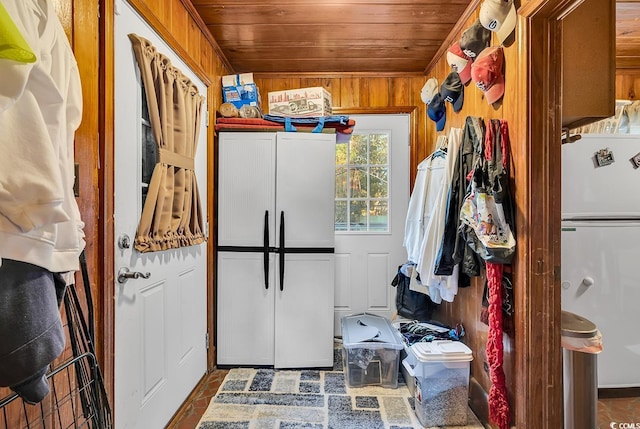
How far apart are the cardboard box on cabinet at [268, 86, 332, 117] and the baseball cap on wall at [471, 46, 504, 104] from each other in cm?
112

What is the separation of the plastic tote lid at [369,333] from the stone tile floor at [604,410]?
94 cm

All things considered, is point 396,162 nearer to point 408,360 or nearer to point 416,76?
point 416,76

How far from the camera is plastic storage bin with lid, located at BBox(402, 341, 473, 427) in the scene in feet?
5.61

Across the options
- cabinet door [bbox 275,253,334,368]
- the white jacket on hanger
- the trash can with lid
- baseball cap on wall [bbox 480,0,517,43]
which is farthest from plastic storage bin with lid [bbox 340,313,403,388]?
baseball cap on wall [bbox 480,0,517,43]

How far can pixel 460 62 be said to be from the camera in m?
1.89

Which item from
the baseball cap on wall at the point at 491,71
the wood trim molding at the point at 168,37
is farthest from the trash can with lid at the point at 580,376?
the wood trim molding at the point at 168,37

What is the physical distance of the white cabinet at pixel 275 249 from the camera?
2266 millimetres

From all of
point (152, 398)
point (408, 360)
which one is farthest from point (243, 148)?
point (408, 360)

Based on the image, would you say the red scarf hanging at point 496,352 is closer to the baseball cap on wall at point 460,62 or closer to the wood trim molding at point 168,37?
the baseball cap on wall at point 460,62

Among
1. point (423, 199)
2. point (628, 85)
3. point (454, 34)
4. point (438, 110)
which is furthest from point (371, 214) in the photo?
point (628, 85)

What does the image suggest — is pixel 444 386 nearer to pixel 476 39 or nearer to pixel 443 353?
pixel 443 353

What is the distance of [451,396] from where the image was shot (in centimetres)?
172

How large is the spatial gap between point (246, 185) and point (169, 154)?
2.42ft

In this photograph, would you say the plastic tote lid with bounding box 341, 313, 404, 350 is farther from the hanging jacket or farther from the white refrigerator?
the white refrigerator
